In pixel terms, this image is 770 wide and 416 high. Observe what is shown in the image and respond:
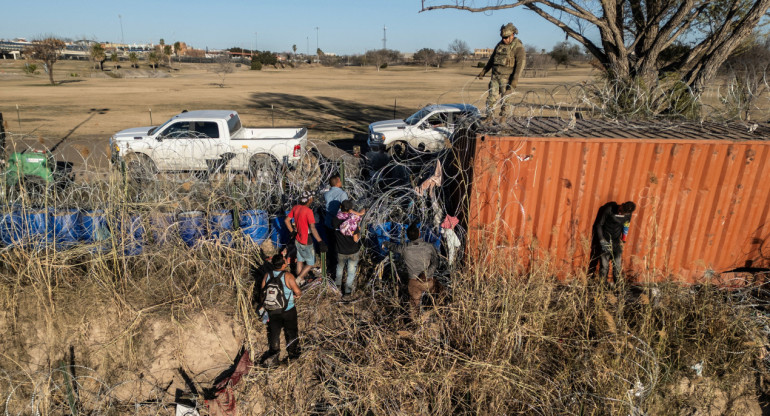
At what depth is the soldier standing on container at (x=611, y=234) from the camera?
556 cm

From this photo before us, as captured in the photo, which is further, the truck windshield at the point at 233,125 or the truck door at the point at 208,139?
the truck windshield at the point at 233,125

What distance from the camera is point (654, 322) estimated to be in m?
5.05

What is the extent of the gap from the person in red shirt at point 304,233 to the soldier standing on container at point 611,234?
142 inches

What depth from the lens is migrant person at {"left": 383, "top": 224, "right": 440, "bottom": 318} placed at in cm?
523

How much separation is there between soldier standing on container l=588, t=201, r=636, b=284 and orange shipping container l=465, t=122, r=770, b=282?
0.18 m

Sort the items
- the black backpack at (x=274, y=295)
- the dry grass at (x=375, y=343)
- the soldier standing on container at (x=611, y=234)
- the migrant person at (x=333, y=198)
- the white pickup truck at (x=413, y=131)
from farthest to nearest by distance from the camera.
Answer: the white pickup truck at (x=413, y=131) < the migrant person at (x=333, y=198) < the soldier standing on container at (x=611, y=234) < the black backpack at (x=274, y=295) < the dry grass at (x=375, y=343)

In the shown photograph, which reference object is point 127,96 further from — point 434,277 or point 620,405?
point 620,405

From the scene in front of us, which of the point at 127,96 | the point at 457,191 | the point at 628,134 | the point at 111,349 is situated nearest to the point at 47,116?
the point at 127,96

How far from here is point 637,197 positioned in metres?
5.84

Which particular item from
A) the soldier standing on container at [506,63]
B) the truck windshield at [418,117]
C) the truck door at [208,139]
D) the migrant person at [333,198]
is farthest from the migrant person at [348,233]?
the truck windshield at [418,117]

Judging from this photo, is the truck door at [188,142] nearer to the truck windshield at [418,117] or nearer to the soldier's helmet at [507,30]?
the truck windshield at [418,117]

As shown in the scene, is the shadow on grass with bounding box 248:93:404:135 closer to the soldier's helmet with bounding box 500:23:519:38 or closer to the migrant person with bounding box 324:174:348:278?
the soldier's helmet with bounding box 500:23:519:38

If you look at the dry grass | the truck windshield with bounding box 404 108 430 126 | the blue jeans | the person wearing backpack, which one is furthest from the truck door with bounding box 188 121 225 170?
the person wearing backpack

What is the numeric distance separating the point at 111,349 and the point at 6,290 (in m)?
1.50
